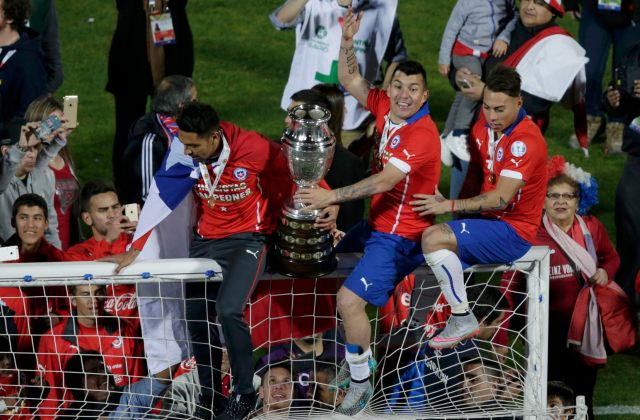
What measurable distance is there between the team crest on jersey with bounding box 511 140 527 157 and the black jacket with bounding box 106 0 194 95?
14.9ft

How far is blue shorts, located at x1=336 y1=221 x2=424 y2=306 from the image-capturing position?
5907 mm

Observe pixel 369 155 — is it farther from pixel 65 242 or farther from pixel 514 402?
pixel 514 402

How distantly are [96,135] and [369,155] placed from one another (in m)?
3.48

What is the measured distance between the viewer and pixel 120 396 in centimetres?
668

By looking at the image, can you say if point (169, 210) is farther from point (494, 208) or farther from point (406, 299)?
point (494, 208)

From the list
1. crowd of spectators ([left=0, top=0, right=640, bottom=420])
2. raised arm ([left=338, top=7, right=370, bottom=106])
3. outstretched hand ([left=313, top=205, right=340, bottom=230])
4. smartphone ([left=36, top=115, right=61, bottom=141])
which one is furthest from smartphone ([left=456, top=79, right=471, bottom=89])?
smartphone ([left=36, top=115, right=61, bottom=141])

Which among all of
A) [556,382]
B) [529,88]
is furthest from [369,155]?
[556,382]

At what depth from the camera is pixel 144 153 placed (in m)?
8.06

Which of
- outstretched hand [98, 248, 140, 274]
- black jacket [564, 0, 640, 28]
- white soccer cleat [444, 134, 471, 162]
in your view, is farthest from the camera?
black jacket [564, 0, 640, 28]

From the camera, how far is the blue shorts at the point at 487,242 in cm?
593

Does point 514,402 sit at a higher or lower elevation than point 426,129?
lower

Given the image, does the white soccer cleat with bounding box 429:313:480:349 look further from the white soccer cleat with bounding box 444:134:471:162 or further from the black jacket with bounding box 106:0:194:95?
the black jacket with bounding box 106:0:194:95

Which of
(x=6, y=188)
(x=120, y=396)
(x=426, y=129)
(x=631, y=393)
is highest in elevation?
(x=426, y=129)

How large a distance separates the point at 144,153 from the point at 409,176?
253 cm
